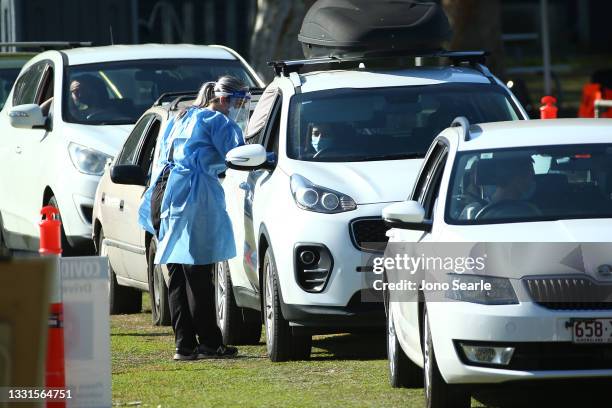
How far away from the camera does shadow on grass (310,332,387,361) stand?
11.4 meters

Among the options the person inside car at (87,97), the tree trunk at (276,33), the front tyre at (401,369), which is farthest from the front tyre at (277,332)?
the tree trunk at (276,33)

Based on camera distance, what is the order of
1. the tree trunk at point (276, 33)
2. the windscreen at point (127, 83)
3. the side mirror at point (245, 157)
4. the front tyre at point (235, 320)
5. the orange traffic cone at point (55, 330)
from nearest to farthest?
the orange traffic cone at point (55, 330)
the side mirror at point (245, 157)
the front tyre at point (235, 320)
the windscreen at point (127, 83)
the tree trunk at point (276, 33)

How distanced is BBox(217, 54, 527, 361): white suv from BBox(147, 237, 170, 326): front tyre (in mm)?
739

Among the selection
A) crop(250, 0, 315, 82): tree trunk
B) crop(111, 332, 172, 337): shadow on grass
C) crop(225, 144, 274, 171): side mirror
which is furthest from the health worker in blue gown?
crop(250, 0, 315, 82): tree trunk

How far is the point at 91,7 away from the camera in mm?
24750

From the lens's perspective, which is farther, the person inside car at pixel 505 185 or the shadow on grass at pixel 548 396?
the shadow on grass at pixel 548 396

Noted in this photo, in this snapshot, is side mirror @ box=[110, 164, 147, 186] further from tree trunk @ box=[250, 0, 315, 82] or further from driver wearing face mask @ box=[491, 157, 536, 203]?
tree trunk @ box=[250, 0, 315, 82]

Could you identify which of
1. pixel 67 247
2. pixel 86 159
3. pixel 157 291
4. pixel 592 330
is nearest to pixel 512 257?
pixel 592 330

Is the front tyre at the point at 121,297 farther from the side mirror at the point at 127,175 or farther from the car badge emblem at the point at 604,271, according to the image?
the car badge emblem at the point at 604,271

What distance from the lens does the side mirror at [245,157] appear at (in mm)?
11125

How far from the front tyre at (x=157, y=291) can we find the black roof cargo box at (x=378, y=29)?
206 centimetres

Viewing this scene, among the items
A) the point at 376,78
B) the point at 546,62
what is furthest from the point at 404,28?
the point at 546,62

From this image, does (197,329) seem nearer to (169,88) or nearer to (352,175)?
(352,175)

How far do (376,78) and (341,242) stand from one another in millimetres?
1939
